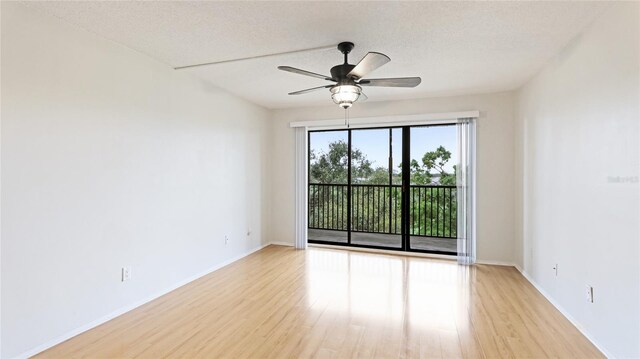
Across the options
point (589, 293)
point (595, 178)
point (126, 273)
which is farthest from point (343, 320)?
point (595, 178)

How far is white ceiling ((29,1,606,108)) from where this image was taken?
2039 millimetres

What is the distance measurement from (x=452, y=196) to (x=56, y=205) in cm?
468

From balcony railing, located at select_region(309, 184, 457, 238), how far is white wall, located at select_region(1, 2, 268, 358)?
2.13 meters

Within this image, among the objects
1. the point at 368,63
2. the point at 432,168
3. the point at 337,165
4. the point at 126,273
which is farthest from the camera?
the point at 337,165

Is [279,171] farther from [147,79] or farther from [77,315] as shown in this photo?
[77,315]

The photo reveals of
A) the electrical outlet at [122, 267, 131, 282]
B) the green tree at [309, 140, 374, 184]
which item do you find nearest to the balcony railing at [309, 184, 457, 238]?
the green tree at [309, 140, 374, 184]

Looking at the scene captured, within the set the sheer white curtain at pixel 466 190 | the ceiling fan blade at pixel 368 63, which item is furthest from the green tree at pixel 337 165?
the ceiling fan blade at pixel 368 63

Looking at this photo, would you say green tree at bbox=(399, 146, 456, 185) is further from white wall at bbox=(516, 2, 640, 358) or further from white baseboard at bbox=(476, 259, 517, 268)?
white wall at bbox=(516, 2, 640, 358)

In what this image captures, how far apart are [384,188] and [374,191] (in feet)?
0.64

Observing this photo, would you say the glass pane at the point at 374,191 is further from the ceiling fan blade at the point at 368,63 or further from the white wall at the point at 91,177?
the ceiling fan blade at the point at 368,63

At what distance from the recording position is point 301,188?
16.4 feet

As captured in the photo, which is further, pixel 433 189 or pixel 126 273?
pixel 433 189

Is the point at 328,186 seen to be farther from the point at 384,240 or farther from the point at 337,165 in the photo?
the point at 384,240

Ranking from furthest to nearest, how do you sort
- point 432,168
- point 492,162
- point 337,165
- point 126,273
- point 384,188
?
point 337,165, point 384,188, point 432,168, point 492,162, point 126,273
